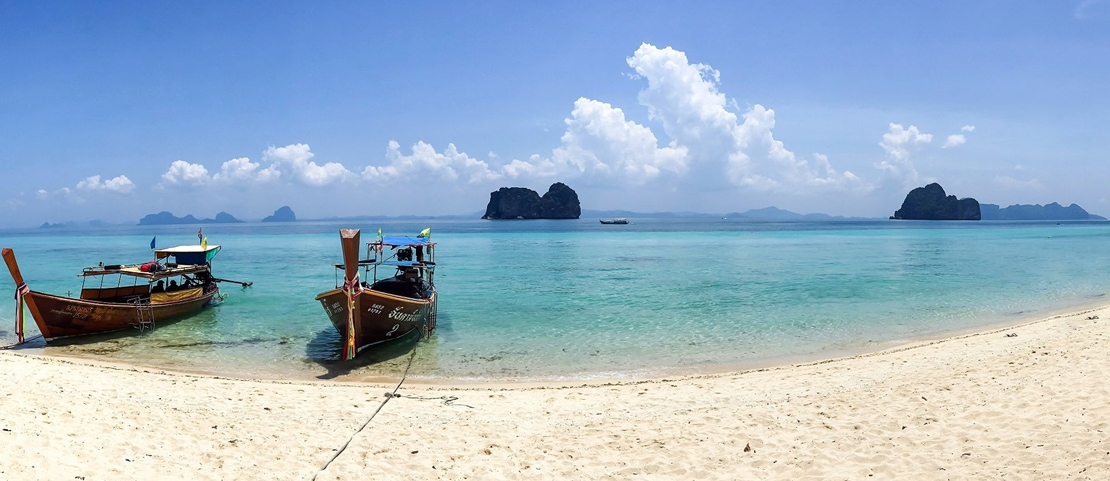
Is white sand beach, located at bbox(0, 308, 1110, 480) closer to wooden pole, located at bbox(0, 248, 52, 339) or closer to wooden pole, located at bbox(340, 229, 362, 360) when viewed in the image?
wooden pole, located at bbox(340, 229, 362, 360)

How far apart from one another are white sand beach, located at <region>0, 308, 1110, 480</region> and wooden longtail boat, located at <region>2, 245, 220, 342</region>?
6394 millimetres

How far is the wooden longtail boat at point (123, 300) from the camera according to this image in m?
15.9

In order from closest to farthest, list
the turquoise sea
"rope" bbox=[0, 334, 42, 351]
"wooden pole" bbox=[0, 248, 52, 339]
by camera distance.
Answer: the turquoise sea < "wooden pole" bbox=[0, 248, 52, 339] < "rope" bbox=[0, 334, 42, 351]

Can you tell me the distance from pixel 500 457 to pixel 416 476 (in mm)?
1100

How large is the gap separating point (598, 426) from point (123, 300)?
1844 centimetres

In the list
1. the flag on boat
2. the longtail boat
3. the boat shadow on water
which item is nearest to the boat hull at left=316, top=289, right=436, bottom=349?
the longtail boat

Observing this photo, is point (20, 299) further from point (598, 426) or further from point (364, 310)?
point (598, 426)

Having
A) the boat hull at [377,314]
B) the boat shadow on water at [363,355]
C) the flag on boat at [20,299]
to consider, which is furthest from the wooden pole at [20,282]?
the boat hull at [377,314]

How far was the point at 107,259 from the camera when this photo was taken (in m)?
50.9

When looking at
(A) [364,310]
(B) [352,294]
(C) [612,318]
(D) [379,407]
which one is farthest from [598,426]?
(C) [612,318]

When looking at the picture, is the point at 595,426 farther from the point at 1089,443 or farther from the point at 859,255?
the point at 859,255

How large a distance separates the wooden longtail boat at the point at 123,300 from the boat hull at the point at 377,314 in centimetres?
763

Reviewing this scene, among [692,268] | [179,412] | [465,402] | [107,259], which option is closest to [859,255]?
[692,268]

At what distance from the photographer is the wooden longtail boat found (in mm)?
15891
